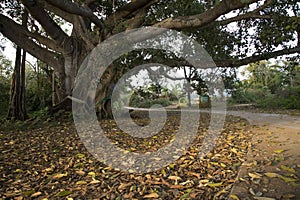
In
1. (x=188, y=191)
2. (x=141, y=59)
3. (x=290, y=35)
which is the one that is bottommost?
(x=188, y=191)

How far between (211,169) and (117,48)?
331 centimetres

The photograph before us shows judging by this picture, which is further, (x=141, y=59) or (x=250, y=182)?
(x=141, y=59)

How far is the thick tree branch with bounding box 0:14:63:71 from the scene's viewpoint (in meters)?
5.29

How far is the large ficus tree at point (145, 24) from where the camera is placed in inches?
192

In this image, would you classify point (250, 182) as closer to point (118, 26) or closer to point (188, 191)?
point (188, 191)

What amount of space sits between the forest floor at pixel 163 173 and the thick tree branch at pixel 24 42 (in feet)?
11.0

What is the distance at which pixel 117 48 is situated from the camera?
15.0ft

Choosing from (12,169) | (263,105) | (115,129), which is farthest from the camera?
(263,105)

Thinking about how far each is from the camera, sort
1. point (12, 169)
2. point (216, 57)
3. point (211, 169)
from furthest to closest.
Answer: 1. point (216, 57)
2. point (12, 169)
3. point (211, 169)

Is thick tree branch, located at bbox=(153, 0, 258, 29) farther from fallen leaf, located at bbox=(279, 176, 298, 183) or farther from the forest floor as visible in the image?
fallen leaf, located at bbox=(279, 176, 298, 183)

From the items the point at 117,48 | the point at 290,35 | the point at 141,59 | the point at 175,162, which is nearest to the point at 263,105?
the point at 290,35

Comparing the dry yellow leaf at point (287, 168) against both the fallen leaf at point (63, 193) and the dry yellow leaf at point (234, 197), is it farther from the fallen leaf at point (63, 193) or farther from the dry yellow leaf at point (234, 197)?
the fallen leaf at point (63, 193)

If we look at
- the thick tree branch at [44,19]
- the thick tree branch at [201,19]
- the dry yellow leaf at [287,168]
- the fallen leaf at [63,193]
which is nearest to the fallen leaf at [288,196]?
the dry yellow leaf at [287,168]

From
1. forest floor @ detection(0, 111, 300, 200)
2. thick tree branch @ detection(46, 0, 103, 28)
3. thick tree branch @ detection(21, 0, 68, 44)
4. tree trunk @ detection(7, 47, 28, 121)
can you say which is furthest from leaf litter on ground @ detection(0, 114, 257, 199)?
tree trunk @ detection(7, 47, 28, 121)
